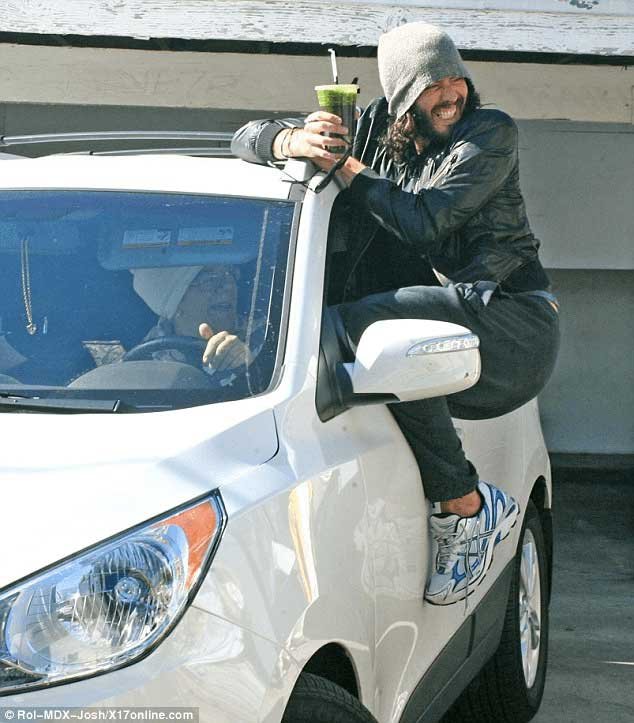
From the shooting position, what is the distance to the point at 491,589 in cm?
373

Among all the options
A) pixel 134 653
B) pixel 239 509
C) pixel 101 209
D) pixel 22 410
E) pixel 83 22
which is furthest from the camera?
pixel 83 22

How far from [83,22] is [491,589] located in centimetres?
400

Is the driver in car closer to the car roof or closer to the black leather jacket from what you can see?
the car roof

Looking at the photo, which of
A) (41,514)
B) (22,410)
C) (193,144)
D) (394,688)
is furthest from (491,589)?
(193,144)

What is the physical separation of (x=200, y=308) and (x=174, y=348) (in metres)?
0.15

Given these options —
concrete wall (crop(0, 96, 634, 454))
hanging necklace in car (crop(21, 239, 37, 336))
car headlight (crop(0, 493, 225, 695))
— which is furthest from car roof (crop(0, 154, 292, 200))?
concrete wall (crop(0, 96, 634, 454))

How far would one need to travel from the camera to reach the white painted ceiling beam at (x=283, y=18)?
6.28 m

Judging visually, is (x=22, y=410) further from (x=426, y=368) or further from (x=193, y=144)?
(x=193, y=144)

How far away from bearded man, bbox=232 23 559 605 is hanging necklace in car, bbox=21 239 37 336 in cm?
73

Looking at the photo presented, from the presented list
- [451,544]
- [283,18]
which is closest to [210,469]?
[451,544]

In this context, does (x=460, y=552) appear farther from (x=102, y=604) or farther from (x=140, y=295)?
(x=102, y=604)

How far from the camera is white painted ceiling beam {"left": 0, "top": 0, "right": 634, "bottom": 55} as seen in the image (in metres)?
6.28

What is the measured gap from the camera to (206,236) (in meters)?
2.96

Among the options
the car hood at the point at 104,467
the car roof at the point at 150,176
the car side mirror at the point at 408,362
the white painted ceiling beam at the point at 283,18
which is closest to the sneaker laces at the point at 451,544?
the car side mirror at the point at 408,362
